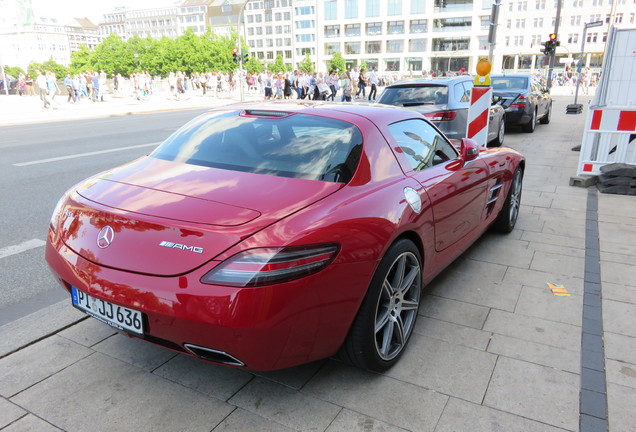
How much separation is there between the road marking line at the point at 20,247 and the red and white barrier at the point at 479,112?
17.5 feet

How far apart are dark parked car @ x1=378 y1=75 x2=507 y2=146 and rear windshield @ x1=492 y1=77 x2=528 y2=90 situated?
15.4 ft

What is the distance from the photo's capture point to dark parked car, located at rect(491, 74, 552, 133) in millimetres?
13102

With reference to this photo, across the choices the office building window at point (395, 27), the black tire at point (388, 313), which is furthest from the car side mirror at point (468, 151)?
the office building window at point (395, 27)

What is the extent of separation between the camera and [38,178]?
7.73 meters

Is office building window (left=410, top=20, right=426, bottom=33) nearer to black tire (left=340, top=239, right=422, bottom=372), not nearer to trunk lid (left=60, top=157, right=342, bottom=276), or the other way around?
black tire (left=340, top=239, right=422, bottom=372)

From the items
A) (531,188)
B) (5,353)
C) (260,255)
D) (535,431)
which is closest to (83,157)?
(5,353)

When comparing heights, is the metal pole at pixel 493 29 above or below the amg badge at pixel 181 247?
above

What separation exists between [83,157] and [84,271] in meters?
8.43

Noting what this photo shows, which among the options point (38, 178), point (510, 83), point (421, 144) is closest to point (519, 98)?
point (510, 83)

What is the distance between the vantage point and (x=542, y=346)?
9.98 feet

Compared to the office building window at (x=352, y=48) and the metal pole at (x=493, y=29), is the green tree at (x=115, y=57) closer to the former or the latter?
the office building window at (x=352, y=48)

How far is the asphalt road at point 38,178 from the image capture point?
383 centimetres

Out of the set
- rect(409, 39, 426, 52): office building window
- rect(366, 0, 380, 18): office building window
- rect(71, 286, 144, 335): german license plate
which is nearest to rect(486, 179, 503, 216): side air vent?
rect(71, 286, 144, 335): german license plate

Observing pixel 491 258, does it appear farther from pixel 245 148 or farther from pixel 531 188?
pixel 531 188
